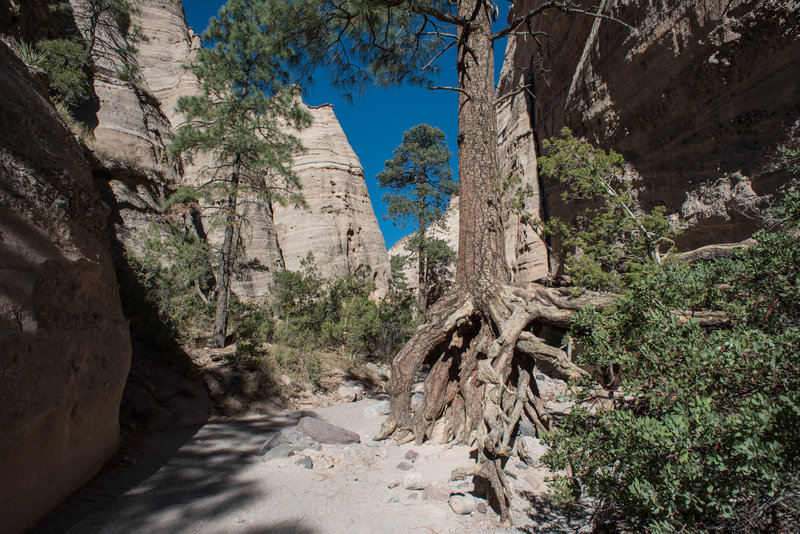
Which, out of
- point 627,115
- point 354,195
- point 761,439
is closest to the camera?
point 761,439

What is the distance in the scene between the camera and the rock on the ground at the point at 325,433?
456cm

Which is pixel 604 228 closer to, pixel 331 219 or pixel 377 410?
pixel 377 410

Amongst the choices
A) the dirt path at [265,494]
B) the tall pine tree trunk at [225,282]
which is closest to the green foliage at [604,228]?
the dirt path at [265,494]

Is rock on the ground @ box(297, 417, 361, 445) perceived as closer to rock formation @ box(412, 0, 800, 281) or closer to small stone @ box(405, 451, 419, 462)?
small stone @ box(405, 451, 419, 462)

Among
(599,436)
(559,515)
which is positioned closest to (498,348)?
(559,515)

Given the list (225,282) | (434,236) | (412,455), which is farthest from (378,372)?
(434,236)

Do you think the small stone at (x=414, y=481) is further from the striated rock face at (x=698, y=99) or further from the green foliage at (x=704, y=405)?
the striated rock face at (x=698, y=99)

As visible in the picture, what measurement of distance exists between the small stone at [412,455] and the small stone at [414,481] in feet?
2.16

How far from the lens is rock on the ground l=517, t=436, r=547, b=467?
12.5 ft

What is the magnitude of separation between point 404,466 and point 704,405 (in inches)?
120

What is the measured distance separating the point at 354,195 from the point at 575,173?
20.2 metres

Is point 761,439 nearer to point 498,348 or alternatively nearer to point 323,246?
point 498,348

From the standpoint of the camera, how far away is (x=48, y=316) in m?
2.57

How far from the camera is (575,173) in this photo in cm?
543
